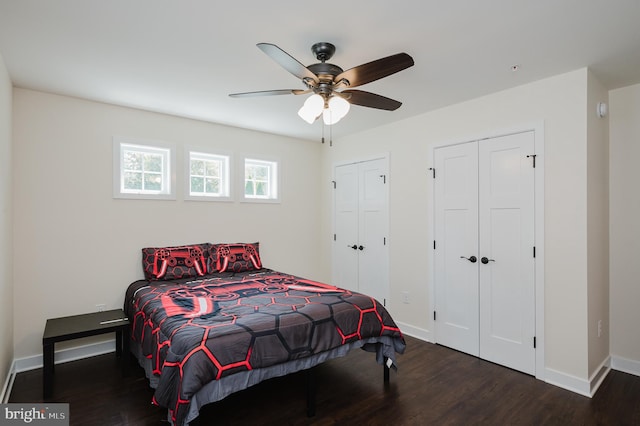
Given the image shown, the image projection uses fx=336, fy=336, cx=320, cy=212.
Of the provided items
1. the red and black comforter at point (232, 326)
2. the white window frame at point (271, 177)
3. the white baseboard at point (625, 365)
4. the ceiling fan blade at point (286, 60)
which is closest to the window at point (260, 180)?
the white window frame at point (271, 177)

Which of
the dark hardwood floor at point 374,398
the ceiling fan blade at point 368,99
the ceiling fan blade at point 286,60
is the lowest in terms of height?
the dark hardwood floor at point 374,398

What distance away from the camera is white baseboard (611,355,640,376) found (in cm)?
301

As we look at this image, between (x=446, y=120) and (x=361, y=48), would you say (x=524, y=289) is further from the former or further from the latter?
(x=361, y=48)

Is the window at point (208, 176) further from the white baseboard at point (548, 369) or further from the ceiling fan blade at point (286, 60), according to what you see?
the ceiling fan blade at point (286, 60)

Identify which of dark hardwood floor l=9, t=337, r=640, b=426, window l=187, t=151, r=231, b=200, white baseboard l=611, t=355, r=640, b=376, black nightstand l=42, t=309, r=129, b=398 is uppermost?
window l=187, t=151, r=231, b=200

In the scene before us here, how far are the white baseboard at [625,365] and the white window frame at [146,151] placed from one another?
4.80 metres

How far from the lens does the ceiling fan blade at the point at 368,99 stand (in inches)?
94.2

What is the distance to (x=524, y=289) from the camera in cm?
305

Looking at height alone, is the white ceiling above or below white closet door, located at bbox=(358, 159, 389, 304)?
above

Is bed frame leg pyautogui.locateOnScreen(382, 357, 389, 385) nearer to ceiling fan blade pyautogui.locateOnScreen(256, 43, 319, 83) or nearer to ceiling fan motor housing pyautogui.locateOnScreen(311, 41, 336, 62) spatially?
ceiling fan blade pyautogui.locateOnScreen(256, 43, 319, 83)

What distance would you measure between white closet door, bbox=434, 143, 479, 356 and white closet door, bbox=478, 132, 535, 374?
0.08m

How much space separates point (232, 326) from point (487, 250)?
2521 millimetres

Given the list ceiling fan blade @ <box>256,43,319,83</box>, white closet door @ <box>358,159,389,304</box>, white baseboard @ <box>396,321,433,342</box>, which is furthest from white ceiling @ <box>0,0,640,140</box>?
white baseboard @ <box>396,321,433,342</box>

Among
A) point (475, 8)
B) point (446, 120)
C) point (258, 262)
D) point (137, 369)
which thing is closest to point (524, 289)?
point (446, 120)
